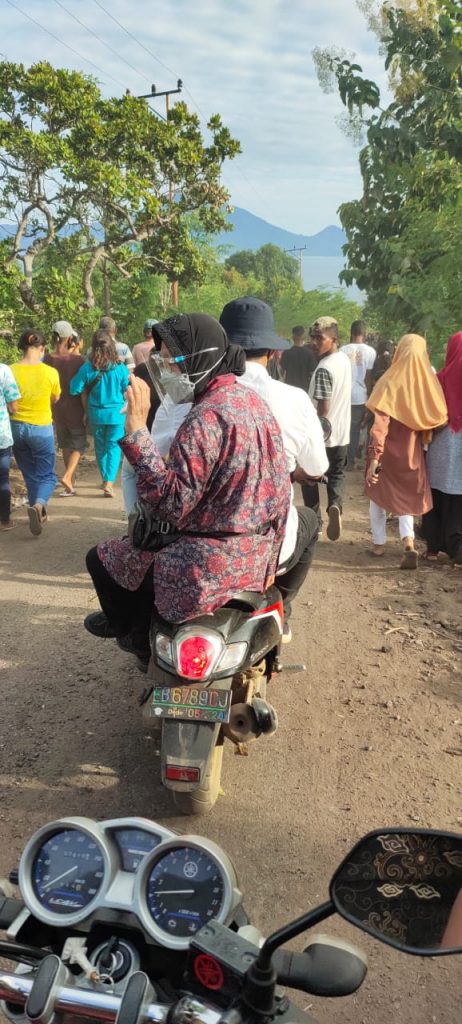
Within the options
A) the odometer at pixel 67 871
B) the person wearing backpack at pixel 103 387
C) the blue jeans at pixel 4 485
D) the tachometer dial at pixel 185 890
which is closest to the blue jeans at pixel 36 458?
the blue jeans at pixel 4 485

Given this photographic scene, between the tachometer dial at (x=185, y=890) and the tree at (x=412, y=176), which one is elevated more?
the tree at (x=412, y=176)

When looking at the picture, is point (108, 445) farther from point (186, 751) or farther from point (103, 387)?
point (186, 751)

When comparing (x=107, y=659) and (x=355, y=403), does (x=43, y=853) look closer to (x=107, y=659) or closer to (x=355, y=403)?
(x=107, y=659)

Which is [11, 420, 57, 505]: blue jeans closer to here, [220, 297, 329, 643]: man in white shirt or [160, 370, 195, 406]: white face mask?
[220, 297, 329, 643]: man in white shirt

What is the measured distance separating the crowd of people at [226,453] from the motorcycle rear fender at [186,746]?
16.8 inches

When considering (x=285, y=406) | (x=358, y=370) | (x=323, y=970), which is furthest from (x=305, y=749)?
(x=358, y=370)

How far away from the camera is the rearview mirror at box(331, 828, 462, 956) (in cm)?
120

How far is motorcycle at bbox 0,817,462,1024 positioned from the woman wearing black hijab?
1.49m

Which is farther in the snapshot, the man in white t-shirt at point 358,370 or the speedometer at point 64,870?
the man in white t-shirt at point 358,370

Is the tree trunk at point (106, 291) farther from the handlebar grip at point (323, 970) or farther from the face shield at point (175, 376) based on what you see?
the handlebar grip at point (323, 970)

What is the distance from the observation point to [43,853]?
157cm

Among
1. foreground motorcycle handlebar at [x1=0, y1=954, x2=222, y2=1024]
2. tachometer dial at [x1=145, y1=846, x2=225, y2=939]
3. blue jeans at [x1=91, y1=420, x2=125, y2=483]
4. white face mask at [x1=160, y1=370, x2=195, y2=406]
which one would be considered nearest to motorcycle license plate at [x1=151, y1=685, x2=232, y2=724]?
white face mask at [x1=160, y1=370, x2=195, y2=406]

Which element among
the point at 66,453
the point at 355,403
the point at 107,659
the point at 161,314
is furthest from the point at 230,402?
the point at 161,314

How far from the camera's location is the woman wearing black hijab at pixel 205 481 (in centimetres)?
286
